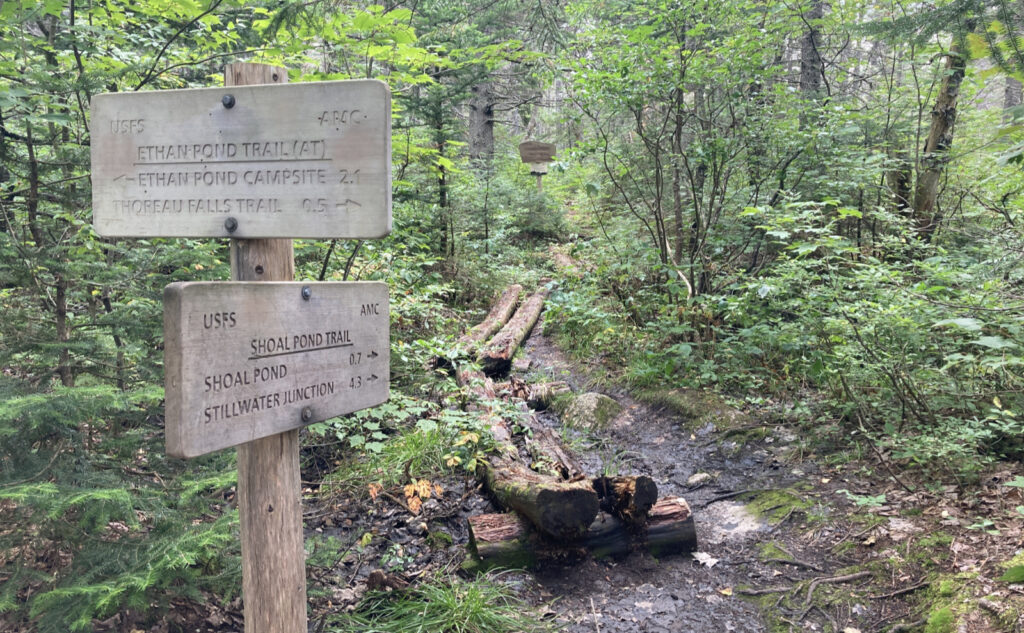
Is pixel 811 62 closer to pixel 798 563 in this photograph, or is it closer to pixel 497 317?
pixel 497 317

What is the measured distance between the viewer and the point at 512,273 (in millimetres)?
10141

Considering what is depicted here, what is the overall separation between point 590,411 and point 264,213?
472cm

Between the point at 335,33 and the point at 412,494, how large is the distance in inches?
131

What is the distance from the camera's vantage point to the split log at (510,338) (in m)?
6.68

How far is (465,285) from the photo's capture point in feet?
30.6

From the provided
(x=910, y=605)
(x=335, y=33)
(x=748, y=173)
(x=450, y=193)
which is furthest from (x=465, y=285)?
(x=910, y=605)

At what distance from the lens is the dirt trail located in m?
3.03

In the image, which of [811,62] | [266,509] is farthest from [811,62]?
[266,509]

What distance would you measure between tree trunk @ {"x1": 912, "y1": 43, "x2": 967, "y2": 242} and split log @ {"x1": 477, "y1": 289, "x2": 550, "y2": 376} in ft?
16.3

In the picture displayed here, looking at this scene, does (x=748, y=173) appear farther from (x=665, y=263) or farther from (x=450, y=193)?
(x=450, y=193)

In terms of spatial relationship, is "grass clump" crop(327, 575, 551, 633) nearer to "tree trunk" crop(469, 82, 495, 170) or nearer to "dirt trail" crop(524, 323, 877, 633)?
"dirt trail" crop(524, 323, 877, 633)

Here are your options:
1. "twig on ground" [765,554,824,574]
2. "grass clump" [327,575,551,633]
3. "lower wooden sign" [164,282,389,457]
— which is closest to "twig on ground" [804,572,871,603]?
"twig on ground" [765,554,824,574]

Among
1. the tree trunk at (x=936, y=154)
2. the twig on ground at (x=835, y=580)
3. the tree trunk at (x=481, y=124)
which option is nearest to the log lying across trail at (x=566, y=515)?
the twig on ground at (x=835, y=580)

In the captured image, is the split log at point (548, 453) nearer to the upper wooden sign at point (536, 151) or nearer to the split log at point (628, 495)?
the split log at point (628, 495)
